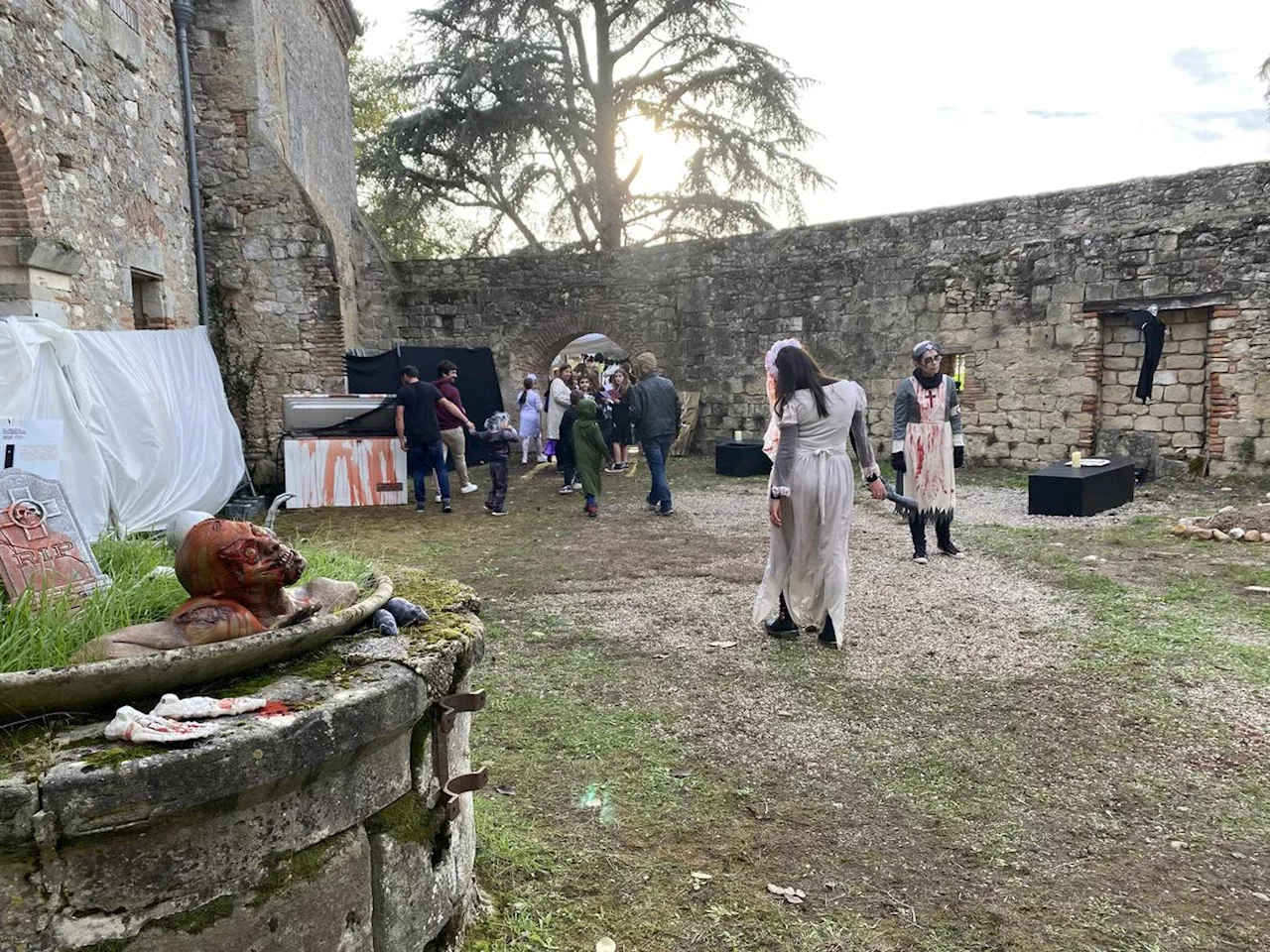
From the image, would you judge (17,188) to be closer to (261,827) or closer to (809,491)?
(809,491)

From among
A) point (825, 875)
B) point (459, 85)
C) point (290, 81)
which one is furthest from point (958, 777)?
point (459, 85)

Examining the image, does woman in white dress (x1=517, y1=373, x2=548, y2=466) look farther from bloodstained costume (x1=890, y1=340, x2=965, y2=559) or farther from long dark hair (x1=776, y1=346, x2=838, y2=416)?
long dark hair (x1=776, y1=346, x2=838, y2=416)

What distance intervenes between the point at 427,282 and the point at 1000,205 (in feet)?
30.8

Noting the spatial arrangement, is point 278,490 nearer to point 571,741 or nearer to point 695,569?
point 695,569

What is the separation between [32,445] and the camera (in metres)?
5.02

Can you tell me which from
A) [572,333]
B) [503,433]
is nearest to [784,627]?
[503,433]

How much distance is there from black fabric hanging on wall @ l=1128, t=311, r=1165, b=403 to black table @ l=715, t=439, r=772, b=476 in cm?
478

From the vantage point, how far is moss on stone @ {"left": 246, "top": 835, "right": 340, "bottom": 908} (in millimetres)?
1645

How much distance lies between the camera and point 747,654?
15.2ft

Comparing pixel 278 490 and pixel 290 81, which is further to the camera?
pixel 290 81

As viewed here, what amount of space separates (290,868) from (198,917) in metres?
0.18

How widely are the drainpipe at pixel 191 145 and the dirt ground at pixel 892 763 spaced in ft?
21.2

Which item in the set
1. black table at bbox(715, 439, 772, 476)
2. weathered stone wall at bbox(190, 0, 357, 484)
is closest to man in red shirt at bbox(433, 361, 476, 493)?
weathered stone wall at bbox(190, 0, 357, 484)

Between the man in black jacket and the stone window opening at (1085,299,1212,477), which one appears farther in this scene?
the stone window opening at (1085,299,1212,477)
